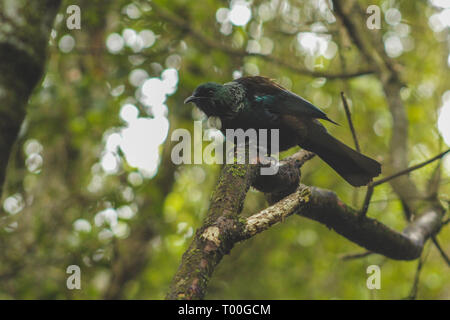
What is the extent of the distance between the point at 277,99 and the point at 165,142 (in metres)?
3.44

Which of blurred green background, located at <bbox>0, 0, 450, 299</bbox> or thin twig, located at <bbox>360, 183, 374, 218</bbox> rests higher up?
blurred green background, located at <bbox>0, 0, 450, 299</bbox>

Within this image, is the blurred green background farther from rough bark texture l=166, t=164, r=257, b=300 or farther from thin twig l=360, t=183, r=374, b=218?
rough bark texture l=166, t=164, r=257, b=300

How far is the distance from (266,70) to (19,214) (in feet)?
13.0

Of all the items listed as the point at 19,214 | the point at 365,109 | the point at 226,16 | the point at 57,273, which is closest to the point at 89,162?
the point at 19,214

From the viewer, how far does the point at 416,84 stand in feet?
19.3

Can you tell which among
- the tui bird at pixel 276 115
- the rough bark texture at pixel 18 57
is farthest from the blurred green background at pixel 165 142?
the rough bark texture at pixel 18 57

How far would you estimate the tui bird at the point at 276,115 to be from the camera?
378 cm

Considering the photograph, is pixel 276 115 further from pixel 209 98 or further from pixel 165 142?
pixel 165 142

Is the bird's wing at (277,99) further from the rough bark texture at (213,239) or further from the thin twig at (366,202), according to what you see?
the rough bark texture at (213,239)

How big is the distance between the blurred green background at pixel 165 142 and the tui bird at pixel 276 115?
1.01 metres

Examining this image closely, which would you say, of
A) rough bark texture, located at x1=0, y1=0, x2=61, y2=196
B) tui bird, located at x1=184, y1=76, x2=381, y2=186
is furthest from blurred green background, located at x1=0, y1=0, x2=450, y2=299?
rough bark texture, located at x1=0, y1=0, x2=61, y2=196

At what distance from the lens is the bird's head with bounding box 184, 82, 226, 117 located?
151 inches

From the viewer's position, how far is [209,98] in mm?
3912

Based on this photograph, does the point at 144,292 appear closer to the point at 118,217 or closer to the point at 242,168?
the point at 118,217
